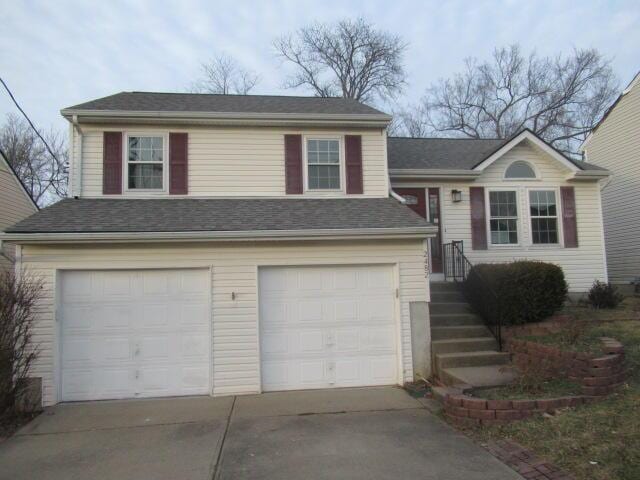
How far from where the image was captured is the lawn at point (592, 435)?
4.11 m

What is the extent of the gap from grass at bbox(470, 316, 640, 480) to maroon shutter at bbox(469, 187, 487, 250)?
498 cm

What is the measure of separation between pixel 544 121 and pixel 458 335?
22.6 m

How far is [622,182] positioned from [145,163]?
1384 centimetres

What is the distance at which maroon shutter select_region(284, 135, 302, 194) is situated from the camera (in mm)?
9266

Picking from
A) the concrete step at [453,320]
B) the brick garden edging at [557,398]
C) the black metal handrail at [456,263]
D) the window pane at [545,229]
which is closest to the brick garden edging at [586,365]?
the brick garden edging at [557,398]

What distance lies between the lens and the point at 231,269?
7668mm

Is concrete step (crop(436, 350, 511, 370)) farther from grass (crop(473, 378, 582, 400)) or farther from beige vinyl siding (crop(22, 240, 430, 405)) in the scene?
grass (crop(473, 378, 582, 400))

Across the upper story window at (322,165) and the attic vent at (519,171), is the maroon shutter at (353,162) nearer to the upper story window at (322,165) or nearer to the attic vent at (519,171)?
the upper story window at (322,165)

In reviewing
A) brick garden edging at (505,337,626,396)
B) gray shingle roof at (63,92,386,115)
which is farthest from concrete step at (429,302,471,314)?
gray shingle roof at (63,92,386,115)

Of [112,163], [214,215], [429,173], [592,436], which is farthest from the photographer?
[429,173]

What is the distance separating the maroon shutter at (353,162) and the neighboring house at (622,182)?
29.3 feet

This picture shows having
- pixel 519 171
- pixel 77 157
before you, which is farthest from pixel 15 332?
pixel 519 171

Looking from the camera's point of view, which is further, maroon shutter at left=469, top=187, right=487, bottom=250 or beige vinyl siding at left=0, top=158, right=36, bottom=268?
beige vinyl siding at left=0, top=158, right=36, bottom=268

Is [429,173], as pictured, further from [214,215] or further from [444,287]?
[214,215]
